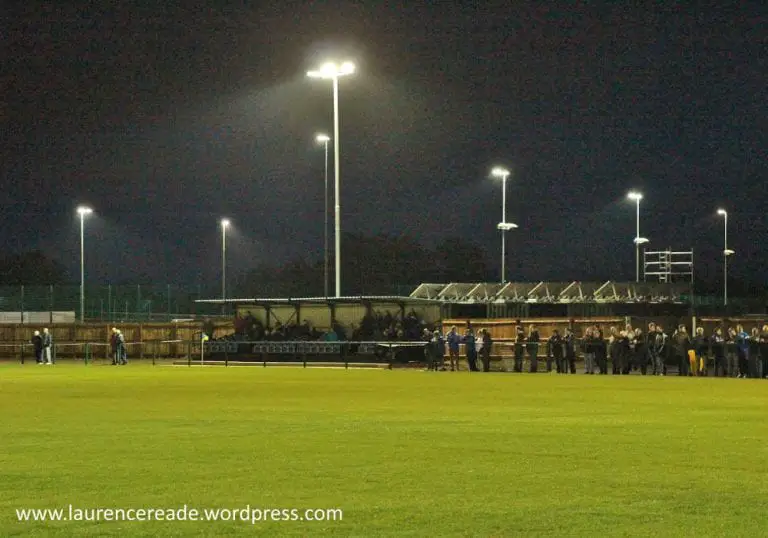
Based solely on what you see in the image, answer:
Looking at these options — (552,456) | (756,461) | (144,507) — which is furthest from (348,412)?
(144,507)

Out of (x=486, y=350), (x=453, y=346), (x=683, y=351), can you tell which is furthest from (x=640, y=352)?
(x=453, y=346)

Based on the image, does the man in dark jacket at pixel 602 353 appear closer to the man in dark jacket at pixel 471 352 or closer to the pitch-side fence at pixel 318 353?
the pitch-side fence at pixel 318 353

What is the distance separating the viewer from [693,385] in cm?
3206

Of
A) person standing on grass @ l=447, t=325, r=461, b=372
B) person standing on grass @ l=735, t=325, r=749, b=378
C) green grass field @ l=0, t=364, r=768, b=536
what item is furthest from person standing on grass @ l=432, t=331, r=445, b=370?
green grass field @ l=0, t=364, r=768, b=536

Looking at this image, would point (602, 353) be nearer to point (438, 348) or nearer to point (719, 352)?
point (719, 352)

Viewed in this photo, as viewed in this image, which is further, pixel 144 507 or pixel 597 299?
pixel 597 299

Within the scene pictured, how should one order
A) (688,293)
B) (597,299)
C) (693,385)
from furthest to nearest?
(688,293) < (597,299) < (693,385)

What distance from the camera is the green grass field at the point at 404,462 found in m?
9.57

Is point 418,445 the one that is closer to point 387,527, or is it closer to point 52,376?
point 387,527

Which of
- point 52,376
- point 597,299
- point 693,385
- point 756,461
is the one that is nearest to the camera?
point 756,461

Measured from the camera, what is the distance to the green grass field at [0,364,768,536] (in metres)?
9.57

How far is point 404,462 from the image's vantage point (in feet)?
43.4

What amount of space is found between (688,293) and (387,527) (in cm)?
6607

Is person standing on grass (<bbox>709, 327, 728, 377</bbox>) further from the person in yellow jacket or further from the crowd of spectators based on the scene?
the crowd of spectators
